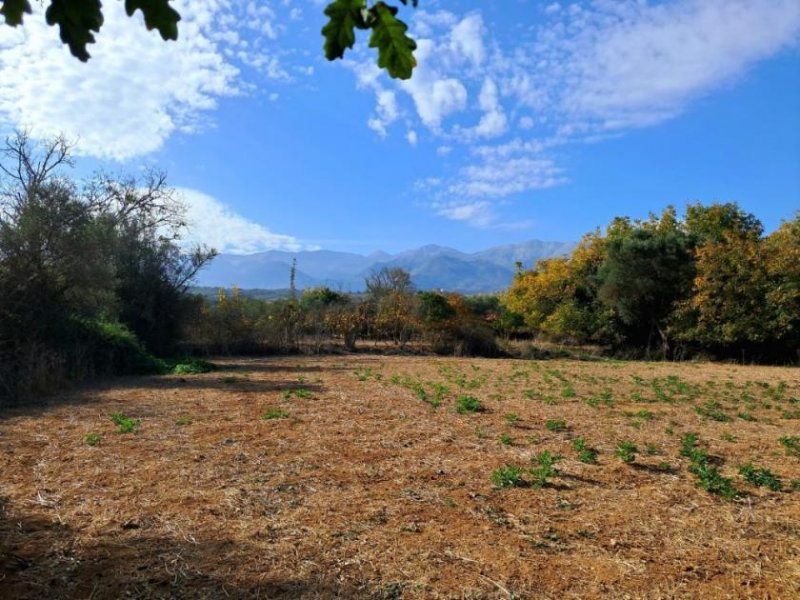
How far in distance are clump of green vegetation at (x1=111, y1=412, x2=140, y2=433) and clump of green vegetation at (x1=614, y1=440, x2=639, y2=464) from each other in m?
5.49

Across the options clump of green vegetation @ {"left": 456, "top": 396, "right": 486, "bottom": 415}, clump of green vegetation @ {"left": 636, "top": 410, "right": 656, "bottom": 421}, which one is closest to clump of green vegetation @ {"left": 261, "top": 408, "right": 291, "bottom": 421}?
clump of green vegetation @ {"left": 456, "top": 396, "right": 486, "bottom": 415}

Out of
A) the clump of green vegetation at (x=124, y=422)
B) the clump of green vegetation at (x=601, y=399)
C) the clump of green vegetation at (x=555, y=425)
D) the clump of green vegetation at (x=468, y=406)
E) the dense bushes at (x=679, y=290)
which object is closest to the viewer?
the clump of green vegetation at (x=124, y=422)

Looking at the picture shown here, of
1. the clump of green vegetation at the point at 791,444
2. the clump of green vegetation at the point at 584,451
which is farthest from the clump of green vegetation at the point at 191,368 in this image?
the clump of green vegetation at the point at 791,444

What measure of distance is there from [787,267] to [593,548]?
18.8 metres

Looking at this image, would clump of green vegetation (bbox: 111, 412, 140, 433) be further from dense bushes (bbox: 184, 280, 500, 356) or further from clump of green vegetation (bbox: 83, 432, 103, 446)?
dense bushes (bbox: 184, 280, 500, 356)

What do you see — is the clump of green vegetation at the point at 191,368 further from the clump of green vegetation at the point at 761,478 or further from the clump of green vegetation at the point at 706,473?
the clump of green vegetation at the point at 761,478

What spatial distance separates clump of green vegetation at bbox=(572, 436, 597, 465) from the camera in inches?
200

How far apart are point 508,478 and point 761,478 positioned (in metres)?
2.21

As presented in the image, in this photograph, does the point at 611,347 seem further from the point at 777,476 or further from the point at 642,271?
the point at 777,476

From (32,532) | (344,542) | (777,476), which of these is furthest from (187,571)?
(777,476)

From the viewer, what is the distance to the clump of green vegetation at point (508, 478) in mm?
4391

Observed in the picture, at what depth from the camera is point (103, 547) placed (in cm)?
312

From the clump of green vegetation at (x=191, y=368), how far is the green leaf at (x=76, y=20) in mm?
12205

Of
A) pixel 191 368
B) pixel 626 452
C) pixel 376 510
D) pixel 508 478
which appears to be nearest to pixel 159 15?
pixel 376 510
